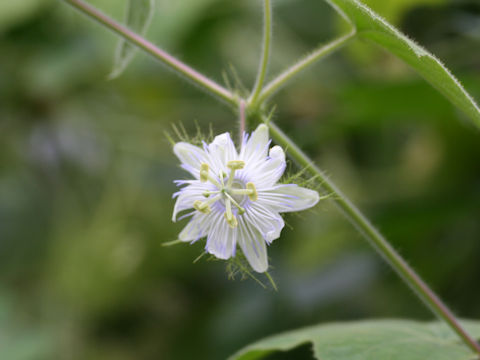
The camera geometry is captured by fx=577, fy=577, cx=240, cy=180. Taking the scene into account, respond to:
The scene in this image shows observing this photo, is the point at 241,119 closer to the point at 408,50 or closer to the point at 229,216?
the point at 229,216

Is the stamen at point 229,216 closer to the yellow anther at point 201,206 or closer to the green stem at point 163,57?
the yellow anther at point 201,206

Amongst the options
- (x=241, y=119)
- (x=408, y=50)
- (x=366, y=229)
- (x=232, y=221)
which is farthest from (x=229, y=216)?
(x=408, y=50)

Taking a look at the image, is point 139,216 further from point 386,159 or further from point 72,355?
point 386,159

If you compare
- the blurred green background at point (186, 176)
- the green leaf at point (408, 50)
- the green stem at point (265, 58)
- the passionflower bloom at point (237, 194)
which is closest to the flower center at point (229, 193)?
the passionflower bloom at point (237, 194)

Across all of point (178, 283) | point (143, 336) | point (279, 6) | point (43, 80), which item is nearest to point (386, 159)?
point (279, 6)

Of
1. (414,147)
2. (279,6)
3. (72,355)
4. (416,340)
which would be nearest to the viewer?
(416,340)

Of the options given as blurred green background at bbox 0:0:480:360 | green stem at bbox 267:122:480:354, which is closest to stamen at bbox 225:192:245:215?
green stem at bbox 267:122:480:354
